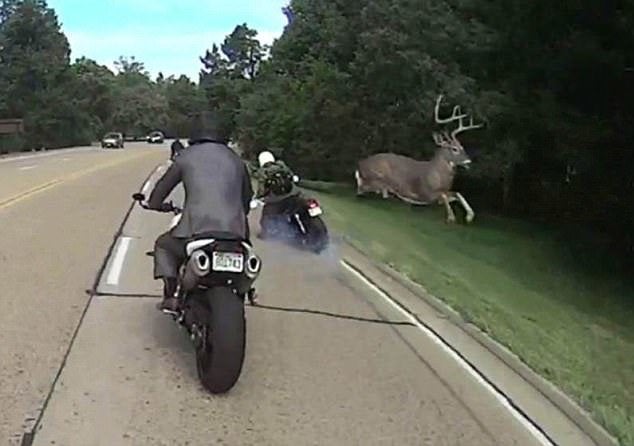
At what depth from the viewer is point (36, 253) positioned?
1315 centimetres

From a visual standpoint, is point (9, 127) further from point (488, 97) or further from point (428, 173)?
point (488, 97)

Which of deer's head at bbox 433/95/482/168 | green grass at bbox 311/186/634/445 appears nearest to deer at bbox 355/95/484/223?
deer's head at bbox 433/95/482/168

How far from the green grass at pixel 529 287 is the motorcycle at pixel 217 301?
2.74 meters

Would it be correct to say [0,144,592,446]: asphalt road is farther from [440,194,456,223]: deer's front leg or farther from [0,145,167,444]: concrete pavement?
[440,194,456,223]: deer's front leg

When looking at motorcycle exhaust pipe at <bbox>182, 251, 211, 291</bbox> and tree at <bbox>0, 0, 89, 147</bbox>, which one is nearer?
motorcycle exhaust pipe at <bbox>182, 251, 211, 291</bbox>

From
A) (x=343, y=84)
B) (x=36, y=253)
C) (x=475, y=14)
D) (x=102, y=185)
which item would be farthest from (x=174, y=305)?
(x=343, y=84)

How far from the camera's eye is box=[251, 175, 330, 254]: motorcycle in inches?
598

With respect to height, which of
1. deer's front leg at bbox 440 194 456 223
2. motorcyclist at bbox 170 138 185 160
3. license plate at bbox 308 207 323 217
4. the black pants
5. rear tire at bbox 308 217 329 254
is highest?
motorcyclist at bbox 170 138 185 160

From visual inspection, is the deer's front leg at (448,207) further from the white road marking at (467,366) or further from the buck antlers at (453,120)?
the white road marking at (467,366)

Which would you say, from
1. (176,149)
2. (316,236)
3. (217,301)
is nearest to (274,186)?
(316,236)

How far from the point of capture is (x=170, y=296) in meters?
8.18

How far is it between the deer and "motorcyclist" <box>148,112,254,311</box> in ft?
53.8

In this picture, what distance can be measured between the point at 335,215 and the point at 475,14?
584cm

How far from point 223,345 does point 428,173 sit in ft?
62.0
